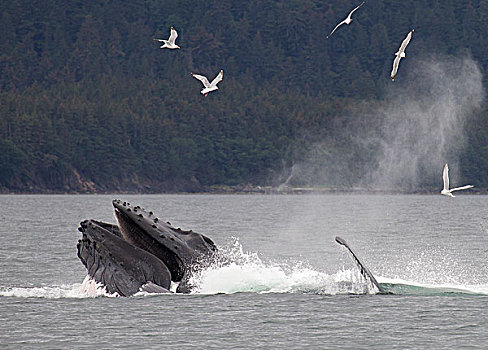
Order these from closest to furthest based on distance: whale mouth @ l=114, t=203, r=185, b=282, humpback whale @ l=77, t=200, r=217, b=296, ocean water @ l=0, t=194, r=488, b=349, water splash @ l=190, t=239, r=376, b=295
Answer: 1. ocean water @ l=0, t=194, r=488, b=349
2. whale mouth @ l=114, t=203, r=185, b=282
3. humpback whale @ l=77, t=200, r=217, b=296
4. water splash @ l=190, t=239, r=376, b=295

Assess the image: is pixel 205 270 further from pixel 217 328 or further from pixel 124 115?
pixel 124 115

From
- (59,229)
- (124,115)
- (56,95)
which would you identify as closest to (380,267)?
(59,229)

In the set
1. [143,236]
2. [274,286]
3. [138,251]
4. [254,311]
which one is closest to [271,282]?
[274,286]

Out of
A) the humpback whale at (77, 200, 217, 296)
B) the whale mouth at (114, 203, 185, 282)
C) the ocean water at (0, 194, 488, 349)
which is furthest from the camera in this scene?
the humpback whale at (77, 200, 217, 296)

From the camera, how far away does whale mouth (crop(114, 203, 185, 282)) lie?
21250 mm

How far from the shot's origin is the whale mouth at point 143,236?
837 inches

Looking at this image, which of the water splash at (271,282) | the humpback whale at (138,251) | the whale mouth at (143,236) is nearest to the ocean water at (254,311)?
the water splash at (271,282)

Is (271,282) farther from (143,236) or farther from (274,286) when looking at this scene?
(143,236)

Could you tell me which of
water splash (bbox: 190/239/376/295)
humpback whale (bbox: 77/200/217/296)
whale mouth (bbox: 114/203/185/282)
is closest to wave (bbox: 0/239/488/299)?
water splash (bbox: 190/239/376/295)

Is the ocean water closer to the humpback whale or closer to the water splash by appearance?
the water splash

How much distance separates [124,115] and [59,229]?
114m

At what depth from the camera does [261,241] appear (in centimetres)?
5084

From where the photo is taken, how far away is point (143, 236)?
70.7 feet

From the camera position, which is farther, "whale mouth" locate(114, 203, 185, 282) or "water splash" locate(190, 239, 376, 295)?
"water splash" locate(190, 239, 376, 295)
